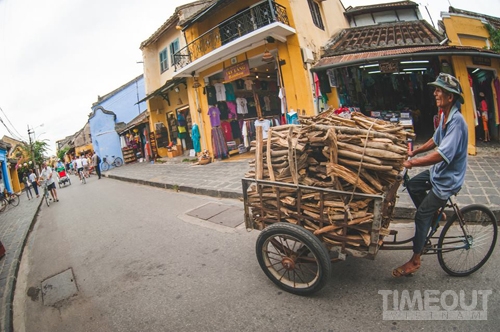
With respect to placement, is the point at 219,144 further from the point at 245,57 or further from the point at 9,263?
the point at 9,263

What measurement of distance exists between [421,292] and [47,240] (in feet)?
25.6

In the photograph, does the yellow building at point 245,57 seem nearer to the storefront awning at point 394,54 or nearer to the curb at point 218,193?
the storefront awning at point 394,54

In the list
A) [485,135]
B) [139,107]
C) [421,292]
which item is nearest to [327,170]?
[421,292]

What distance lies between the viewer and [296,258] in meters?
2.72

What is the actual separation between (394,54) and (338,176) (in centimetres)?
761

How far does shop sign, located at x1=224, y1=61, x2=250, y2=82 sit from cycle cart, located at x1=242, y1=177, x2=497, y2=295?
883cm

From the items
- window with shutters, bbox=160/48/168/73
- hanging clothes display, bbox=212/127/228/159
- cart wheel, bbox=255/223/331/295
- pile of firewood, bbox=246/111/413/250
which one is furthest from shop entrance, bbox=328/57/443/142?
window with shutters, bbox=160/48/168/73

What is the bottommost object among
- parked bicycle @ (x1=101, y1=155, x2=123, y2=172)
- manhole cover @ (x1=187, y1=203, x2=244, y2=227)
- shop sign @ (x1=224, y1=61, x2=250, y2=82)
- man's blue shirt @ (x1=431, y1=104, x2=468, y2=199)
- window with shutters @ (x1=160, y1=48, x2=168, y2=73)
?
manhole cover @ (x1=187, y1=203, x2=244, y2=227)

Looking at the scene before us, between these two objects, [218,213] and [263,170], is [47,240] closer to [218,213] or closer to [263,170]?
[218,213]

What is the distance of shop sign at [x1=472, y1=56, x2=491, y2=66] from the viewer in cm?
781

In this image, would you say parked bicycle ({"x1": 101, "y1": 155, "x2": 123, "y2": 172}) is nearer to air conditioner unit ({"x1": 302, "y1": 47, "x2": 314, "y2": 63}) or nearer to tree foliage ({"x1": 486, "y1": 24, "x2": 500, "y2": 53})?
air conditioner unit ({"x1": 302, "y1": 47, "x2": 314, "y2": 63})

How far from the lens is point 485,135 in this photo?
873cm

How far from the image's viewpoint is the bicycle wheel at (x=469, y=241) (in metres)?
2.62

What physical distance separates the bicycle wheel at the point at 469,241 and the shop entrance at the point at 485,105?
8.00 m
